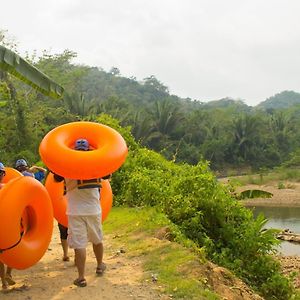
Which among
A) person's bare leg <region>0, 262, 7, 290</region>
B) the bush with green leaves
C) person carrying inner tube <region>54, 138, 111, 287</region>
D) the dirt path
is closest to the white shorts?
person carrying inner tube <region>54, 138, 111, 287</region>

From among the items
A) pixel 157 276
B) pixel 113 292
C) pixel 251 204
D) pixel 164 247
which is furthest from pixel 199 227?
pixel 251 204

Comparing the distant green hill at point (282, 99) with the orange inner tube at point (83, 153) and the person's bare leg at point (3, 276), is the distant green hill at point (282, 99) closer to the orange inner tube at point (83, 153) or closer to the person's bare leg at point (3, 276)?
the orange inner tube at point (83, 153)

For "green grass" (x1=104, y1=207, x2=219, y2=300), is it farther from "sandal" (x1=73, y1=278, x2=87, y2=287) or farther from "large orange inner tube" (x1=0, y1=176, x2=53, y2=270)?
"large orange inner tube" (x1=0, y1=176, x2=53, y2=270)

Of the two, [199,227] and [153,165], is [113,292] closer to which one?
[199,227]

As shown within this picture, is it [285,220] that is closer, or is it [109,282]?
[109,282]

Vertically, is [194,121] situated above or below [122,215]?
above

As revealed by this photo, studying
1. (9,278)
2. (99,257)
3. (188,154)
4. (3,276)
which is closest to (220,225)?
(99,257)

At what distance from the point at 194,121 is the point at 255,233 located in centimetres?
3410

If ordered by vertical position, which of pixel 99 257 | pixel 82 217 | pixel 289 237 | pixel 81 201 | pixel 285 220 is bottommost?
pixel 285 220

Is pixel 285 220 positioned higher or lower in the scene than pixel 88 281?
lower

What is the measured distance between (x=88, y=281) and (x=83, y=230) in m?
0.57

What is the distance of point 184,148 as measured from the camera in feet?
124

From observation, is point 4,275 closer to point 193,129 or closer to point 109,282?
point 109,282

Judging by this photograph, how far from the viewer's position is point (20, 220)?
15.0 ft
